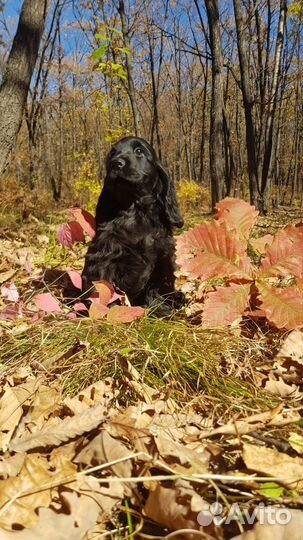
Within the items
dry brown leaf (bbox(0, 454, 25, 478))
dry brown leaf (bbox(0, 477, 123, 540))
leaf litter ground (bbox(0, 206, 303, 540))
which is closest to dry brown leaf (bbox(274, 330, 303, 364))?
leaf litter ground (bbox(0, 206, 303, 540))

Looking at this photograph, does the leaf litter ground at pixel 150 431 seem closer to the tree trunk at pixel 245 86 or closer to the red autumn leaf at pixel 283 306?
the red autumn leaf at pixel 283 306

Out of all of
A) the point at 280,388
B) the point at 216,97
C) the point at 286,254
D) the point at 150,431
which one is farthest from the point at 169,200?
the point at 216,97

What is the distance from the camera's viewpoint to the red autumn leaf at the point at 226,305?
1836 mm

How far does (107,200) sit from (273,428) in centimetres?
201

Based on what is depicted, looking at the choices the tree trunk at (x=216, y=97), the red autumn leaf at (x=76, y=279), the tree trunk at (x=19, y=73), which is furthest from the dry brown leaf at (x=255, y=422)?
the tree trunk at (x=216, y=97)

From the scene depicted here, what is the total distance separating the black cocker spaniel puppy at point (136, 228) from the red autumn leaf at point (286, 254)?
2.72ft

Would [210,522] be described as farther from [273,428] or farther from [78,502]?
[273,428]

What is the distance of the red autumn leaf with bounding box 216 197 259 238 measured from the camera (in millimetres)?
2164

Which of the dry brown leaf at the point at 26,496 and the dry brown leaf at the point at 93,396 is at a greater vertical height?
the dry brown leaf at the point at 93,396

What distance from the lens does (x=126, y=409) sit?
1.42 m

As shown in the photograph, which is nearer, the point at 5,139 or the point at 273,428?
the point at 273,428

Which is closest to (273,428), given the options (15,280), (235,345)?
(235,345)

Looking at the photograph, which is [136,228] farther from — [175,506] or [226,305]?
[175,506]

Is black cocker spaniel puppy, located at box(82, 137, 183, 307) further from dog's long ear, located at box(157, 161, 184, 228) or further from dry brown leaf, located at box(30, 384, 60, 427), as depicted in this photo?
dry brown leaf, located at box(30, 384, 60, 427)
